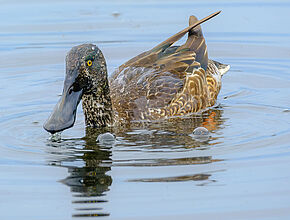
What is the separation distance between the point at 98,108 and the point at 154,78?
96cm

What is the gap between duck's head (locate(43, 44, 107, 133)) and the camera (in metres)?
8.20

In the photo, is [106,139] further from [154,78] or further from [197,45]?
[197,45]

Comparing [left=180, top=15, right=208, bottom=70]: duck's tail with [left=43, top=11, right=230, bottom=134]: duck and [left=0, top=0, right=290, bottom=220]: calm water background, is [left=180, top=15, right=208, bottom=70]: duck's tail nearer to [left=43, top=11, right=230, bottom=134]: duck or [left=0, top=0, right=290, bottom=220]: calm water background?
[left=43, top=11, right=230, bottom=134]: duck

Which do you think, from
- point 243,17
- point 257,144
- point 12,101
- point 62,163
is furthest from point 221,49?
point 62,163

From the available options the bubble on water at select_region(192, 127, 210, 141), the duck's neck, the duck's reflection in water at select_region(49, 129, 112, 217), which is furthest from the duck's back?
the bubble on water at select_region(192, 127, 210, 141)

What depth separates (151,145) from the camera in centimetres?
815

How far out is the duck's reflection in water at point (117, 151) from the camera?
6608 millimetres

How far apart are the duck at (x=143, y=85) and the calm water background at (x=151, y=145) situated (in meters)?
0.28

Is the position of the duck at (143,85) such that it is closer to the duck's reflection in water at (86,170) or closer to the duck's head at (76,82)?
the duck's head at (76,82)

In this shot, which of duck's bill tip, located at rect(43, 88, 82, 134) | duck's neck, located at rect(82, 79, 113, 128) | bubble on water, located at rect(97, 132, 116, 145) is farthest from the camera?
duck's neck, located at rect(82, 79, 113, 128)

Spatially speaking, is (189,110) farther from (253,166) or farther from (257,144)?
(253,166)

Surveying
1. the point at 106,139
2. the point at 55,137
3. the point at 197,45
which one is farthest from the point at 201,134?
the point at 197,45

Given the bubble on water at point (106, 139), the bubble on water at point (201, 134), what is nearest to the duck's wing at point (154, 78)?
the bubble on water at point (106, 139)

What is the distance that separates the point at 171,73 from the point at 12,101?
237cm
